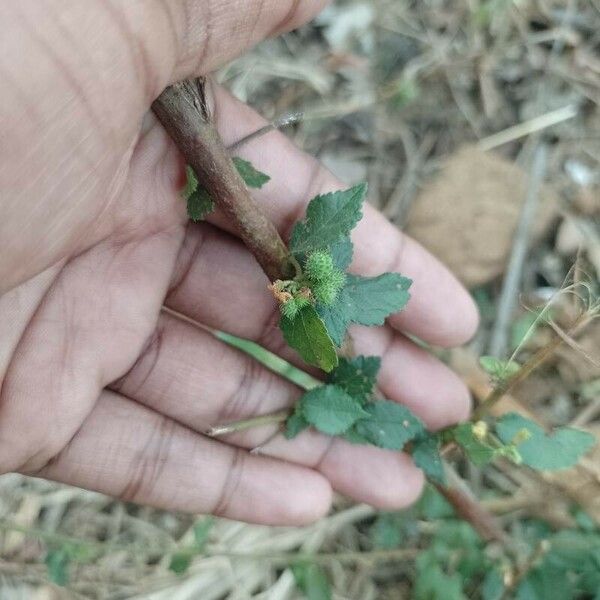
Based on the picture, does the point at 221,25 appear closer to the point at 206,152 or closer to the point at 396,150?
the point at 206,152

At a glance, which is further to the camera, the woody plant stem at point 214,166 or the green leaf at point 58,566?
the green leaf at point 58,566

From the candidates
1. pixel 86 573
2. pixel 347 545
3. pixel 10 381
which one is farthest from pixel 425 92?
pixel 86 573

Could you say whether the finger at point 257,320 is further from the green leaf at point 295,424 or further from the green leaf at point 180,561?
the green leaf at point 180,561

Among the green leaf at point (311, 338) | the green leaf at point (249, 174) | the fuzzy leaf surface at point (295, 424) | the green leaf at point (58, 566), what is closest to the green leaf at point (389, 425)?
the fuzzy leaf surface at point (295, 424)

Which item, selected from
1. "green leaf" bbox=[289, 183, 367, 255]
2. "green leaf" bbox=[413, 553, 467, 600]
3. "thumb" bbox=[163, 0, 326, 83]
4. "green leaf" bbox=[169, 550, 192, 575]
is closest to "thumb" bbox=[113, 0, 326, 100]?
"thumb" bbox=[163, 0, 326, 83]

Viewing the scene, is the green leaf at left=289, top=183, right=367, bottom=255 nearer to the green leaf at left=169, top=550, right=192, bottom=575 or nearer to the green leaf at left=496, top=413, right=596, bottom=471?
the green leaf at left=496, top=413, right=596, bottom=471

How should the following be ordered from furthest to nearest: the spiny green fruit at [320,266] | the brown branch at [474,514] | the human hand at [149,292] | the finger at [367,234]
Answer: the brown branch at [474,514], the finger at [367,234], the spiny green fruit at [320,266], the human hand at [149,292]

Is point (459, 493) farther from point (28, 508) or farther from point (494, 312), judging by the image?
point (28, 508)

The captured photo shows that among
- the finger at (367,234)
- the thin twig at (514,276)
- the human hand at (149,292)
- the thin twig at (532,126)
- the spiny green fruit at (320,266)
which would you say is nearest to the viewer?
the human hand at (149,292)

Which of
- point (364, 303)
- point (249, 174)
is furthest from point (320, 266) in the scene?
point (249, 174)
